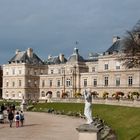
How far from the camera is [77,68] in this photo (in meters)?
114

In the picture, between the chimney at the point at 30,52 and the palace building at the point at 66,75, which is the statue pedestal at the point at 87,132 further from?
the chimney at the point at 30,52

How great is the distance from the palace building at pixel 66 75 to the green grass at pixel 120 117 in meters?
24.3

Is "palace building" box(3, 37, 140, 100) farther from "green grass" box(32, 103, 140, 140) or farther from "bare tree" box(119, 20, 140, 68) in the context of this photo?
"green grass" box(32, 103, 140, 140)

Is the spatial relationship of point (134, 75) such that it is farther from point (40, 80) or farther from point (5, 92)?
point (5, 92)

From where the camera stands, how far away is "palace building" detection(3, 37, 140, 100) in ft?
319

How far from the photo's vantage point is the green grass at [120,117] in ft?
107

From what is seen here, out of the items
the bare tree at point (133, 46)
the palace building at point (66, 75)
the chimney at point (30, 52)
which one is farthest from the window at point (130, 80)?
the chimney at point (30, 52)

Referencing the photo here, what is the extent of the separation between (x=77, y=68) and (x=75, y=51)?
7.43 meters

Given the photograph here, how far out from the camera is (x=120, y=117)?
155ft

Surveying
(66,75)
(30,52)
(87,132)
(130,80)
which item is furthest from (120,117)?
(30,52)

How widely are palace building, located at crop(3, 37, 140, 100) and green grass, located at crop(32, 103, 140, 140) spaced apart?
24263mm

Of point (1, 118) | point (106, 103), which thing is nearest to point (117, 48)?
point (106, 103)

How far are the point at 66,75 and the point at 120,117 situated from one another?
6824cm

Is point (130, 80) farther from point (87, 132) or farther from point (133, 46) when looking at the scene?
point (87, 132)
